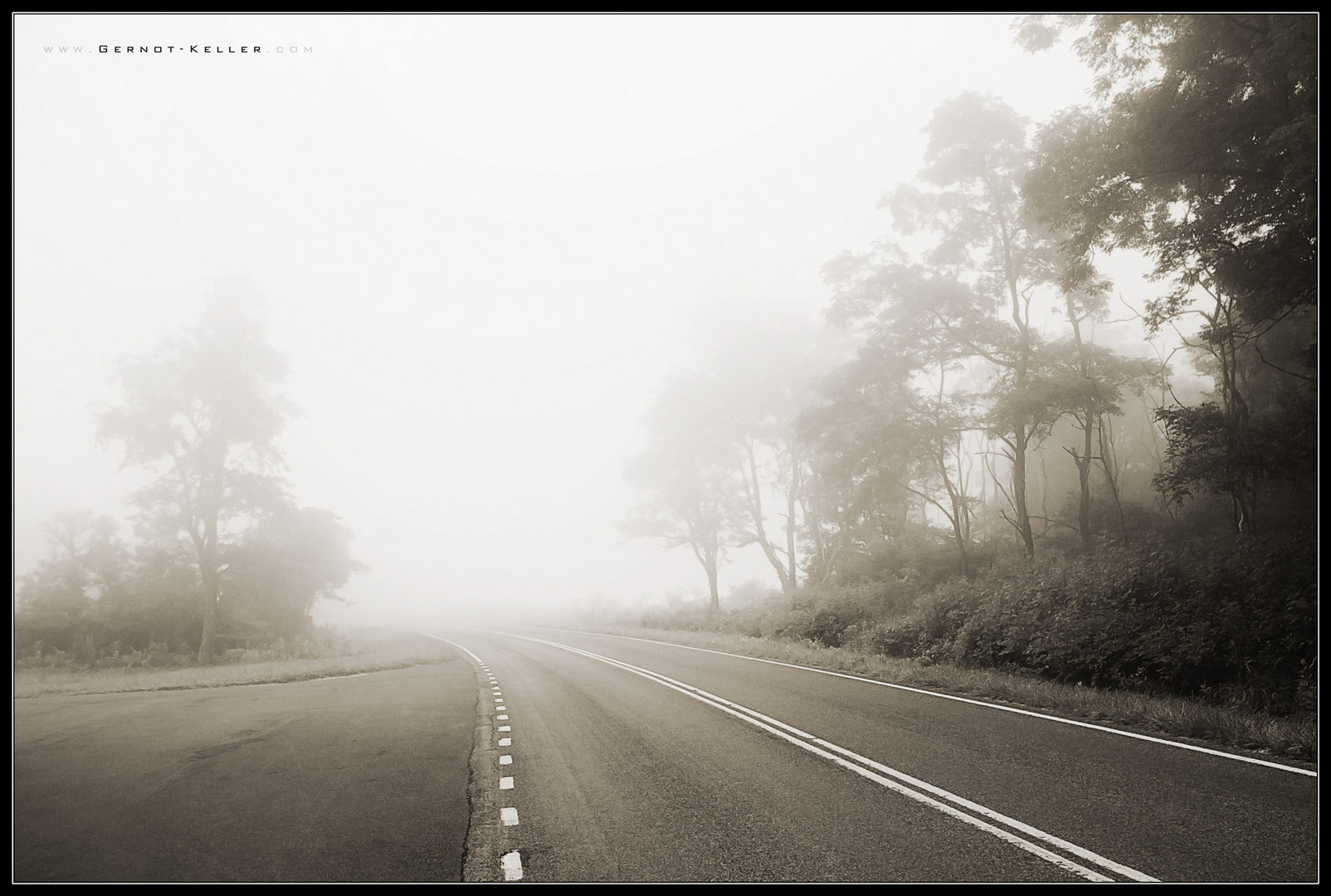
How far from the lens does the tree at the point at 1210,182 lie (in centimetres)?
729

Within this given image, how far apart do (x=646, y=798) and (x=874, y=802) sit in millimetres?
1867

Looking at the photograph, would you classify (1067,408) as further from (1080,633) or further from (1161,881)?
(1161,881)

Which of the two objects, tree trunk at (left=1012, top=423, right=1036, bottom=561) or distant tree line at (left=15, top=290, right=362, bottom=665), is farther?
tree trunk at (left=1012, top=423, right=1036, bottom=561)

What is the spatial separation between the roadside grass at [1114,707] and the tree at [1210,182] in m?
4.00

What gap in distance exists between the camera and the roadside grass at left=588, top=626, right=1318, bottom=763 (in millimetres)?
5734

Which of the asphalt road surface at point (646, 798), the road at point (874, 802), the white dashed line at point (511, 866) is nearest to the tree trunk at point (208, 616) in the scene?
the asphalt road surface at point (646, 798)

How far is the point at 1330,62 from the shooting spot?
5.07m

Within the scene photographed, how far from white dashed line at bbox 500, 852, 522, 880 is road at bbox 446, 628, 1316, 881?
0.05 ft

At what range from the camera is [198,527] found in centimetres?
877

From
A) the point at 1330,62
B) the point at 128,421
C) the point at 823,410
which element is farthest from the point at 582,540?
the point at 1330,62

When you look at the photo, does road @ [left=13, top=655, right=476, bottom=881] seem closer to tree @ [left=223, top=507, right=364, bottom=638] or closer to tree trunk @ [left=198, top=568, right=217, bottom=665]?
tree trunk @ [left=198, top=568, right=217, bottom=665]

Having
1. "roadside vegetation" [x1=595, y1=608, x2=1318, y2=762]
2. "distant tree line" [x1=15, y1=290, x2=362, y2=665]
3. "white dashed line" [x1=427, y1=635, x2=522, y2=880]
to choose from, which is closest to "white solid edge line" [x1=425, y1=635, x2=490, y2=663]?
"white dashed line" [x1=427, y1=635, x2=522, y2=880]

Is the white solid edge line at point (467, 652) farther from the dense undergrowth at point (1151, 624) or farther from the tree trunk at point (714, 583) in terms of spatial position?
the tree trunk at point (714, 583)

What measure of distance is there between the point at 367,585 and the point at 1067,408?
16905 millimetres
